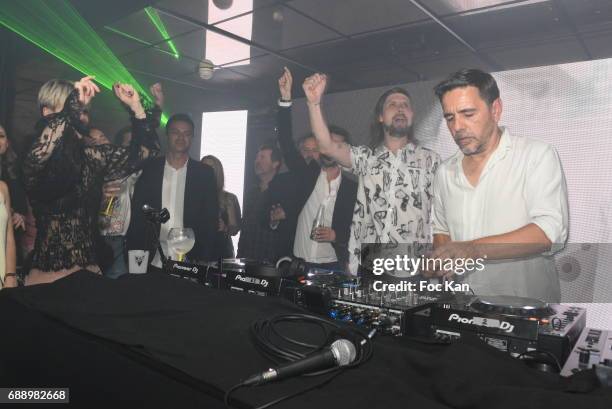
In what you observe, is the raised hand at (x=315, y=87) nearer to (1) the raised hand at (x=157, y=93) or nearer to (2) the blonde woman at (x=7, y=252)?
(1) the raised hand at (x=157, y=93)

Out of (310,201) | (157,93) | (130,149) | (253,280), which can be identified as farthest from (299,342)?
(157,93)

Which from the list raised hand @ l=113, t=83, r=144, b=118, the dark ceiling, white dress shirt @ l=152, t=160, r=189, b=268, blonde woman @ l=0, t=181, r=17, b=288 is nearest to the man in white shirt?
the dark ceiling

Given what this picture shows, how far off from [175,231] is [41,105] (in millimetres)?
1289

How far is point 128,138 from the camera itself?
9.63ft

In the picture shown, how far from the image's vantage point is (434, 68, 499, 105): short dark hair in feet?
6.09

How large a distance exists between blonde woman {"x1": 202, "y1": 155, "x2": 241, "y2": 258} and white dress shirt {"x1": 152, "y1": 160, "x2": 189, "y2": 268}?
0.75 ft

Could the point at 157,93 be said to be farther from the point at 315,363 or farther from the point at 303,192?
the point at 315,363

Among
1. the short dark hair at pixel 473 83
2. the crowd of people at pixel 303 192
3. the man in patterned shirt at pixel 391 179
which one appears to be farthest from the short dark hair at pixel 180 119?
the short dark hair at pixel 473 83

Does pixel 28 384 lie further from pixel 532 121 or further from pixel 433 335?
pixel 532 121

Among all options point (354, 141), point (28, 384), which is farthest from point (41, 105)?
point (28, 384)

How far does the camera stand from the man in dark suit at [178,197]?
2781 mm

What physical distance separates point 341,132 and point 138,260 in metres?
1.43

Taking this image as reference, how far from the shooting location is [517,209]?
1754mm

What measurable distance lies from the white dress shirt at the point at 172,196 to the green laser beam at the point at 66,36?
37 centimetres
